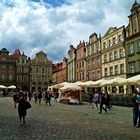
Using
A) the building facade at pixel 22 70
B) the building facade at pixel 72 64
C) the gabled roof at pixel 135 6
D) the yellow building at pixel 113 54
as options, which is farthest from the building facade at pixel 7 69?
the gabled roof at pixel 135 6

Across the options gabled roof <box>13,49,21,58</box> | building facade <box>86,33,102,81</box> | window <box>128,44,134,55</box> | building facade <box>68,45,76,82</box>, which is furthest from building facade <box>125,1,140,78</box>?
gabled roof <box>13,49,21,58</box>

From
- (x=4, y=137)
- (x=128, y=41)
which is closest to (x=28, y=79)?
(x=128, y=41)

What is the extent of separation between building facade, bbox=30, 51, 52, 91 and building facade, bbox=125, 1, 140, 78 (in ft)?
186

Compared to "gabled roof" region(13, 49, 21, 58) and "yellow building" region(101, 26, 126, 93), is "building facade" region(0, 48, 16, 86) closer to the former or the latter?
"gabled roof" region(13, 49, 21, 58)

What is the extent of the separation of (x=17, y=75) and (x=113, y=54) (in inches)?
2065

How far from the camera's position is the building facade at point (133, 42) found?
160 ft

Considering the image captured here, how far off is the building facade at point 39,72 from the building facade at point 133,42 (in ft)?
186

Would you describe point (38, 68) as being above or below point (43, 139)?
above

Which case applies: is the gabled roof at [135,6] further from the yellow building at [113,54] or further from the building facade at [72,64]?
the building facade at [72,64]

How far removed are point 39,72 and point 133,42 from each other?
59648 millimetres

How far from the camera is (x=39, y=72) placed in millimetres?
106312

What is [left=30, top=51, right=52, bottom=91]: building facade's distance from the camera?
10544 centimetres

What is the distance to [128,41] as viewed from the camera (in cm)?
5191

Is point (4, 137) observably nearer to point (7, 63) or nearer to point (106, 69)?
point (106, 69)
